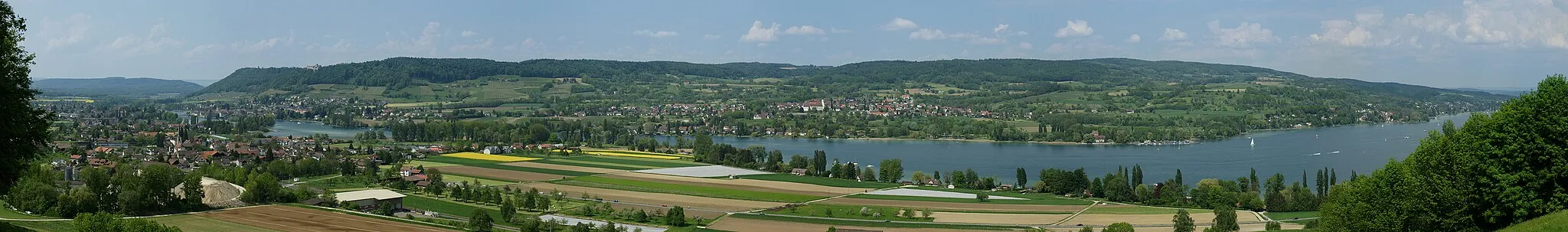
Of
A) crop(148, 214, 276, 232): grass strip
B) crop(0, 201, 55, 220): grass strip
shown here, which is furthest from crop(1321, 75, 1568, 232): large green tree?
crop(0, 201, 55, 220): grass strip

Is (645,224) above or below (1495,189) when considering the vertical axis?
below

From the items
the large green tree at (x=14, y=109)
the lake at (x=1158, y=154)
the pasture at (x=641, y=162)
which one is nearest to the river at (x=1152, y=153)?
the lake at (x=1158, y=154)

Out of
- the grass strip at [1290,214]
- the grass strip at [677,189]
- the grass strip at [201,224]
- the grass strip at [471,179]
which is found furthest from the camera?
the grass strip at [471,179]

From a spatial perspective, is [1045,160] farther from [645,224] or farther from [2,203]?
[2,203]

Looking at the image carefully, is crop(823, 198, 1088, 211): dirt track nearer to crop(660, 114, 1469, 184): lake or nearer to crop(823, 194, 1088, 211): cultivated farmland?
crop(823, 194, 1088, 211): cultivated farmland

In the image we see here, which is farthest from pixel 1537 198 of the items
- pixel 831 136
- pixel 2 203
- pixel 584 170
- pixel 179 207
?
pixel 831 136

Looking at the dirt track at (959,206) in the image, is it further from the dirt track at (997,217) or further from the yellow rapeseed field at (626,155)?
the yellow rapeseed field at (626,155)
